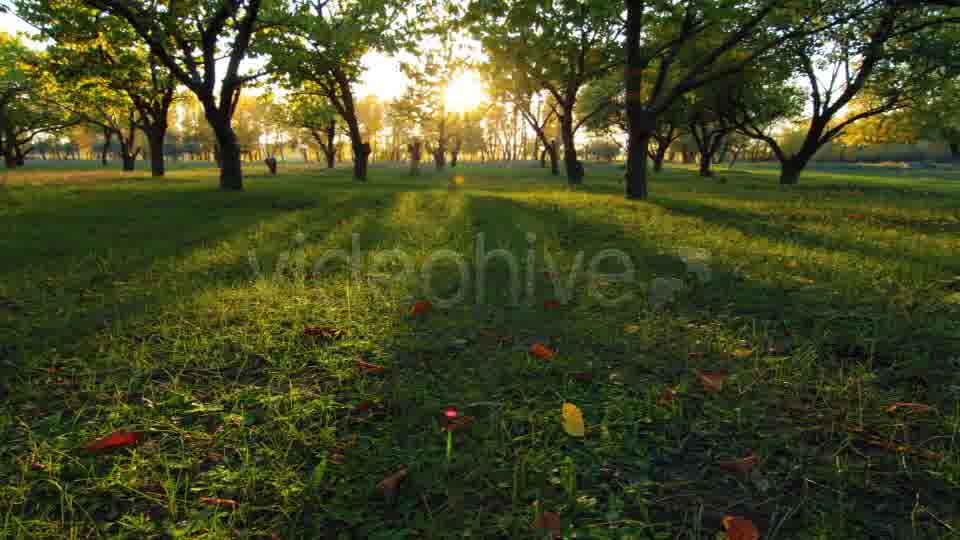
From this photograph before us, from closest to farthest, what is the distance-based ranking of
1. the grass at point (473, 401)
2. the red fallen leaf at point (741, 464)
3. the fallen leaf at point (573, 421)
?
the grass at point (473, 401)
the red fallen leaf at point (741, 464)
the fallen leaf at point (573, 421)

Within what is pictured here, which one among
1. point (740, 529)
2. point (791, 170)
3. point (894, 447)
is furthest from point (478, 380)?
point (791, 170)

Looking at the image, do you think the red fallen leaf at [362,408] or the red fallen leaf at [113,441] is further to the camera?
the red fallen leaf at [362,408]

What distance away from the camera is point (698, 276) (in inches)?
174

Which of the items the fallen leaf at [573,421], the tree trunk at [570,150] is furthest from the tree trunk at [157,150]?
the fallen leaf at [573,421]

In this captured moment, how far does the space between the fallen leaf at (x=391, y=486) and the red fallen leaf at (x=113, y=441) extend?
1130mm

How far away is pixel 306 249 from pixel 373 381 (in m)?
3.90

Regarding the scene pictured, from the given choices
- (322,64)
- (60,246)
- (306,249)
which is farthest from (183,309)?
(322,64)

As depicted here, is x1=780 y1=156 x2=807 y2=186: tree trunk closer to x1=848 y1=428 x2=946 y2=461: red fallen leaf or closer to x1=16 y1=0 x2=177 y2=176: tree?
x1=848 y1=428 x2=946 y2=461: red fallen leaf

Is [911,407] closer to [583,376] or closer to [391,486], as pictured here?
[583,376]

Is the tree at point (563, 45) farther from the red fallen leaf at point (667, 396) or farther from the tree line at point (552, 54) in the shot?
the red fallen leaf at point (667, 396)

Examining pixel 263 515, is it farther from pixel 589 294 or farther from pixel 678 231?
pixel 678 231

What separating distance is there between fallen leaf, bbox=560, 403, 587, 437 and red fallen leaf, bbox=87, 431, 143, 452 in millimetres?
1854

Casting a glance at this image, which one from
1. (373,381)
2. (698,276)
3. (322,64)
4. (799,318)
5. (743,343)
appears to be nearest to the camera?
(373,381)

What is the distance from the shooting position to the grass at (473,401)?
152 cm
